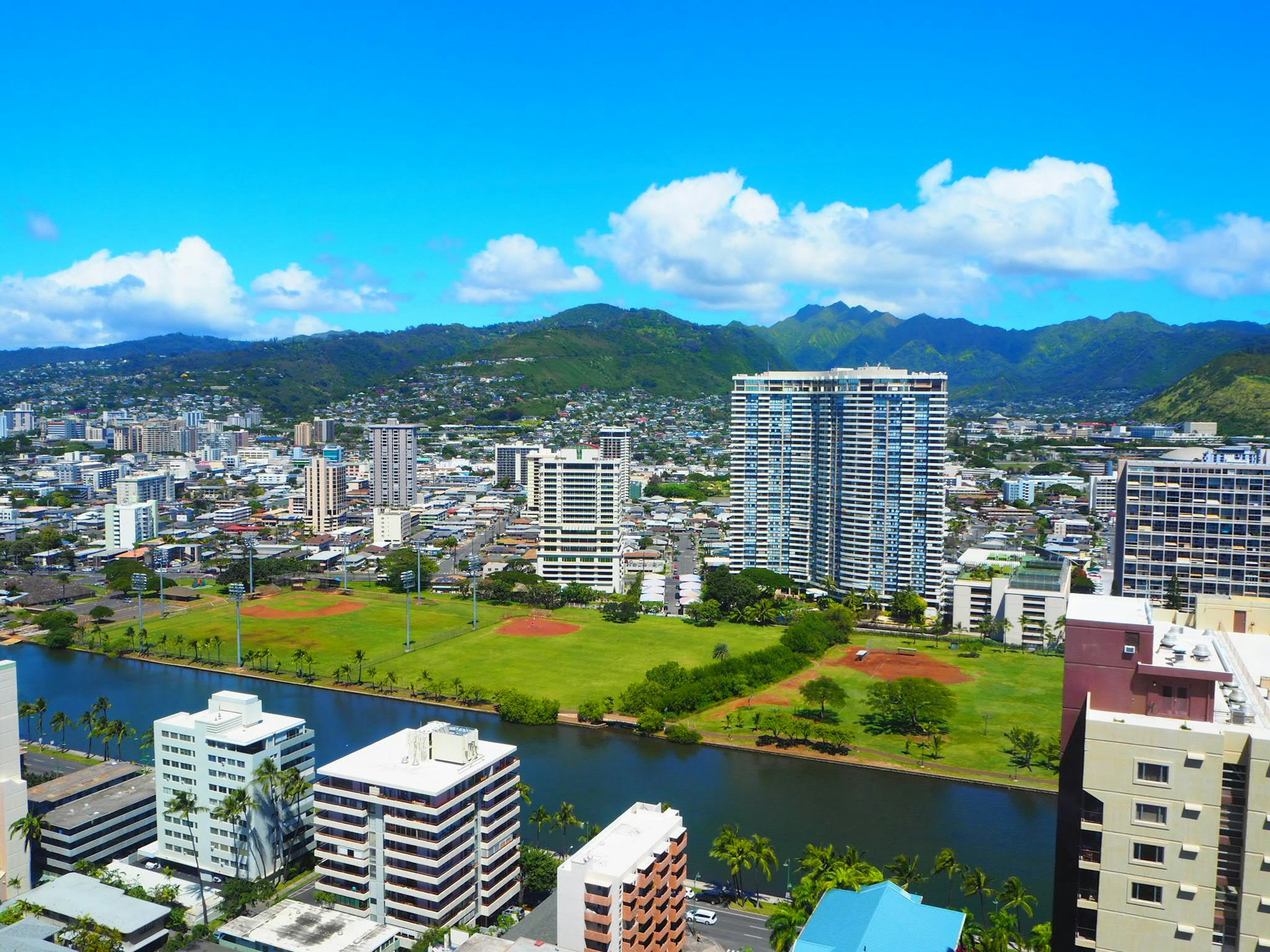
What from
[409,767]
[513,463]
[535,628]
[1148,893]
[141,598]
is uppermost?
[513,463]

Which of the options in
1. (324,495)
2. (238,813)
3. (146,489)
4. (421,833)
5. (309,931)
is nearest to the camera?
(309,931)

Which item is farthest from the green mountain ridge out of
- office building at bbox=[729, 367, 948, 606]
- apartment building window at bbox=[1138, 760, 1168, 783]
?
apartment building window at bbox=[1138, 760, 1168, 783]

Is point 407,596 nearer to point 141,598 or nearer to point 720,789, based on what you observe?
point 141,598

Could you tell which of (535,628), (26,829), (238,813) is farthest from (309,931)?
(535,628)

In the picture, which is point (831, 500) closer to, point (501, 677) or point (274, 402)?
point (501, 677)

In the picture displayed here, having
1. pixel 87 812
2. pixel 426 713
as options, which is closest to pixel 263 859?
pixel 87 812

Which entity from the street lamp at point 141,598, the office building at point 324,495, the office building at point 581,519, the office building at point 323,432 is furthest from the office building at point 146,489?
the office building at point 323,432

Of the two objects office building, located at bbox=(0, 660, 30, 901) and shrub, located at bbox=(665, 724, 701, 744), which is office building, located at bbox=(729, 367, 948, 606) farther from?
office building, located at bbox=(0, 660, 30, 901)
